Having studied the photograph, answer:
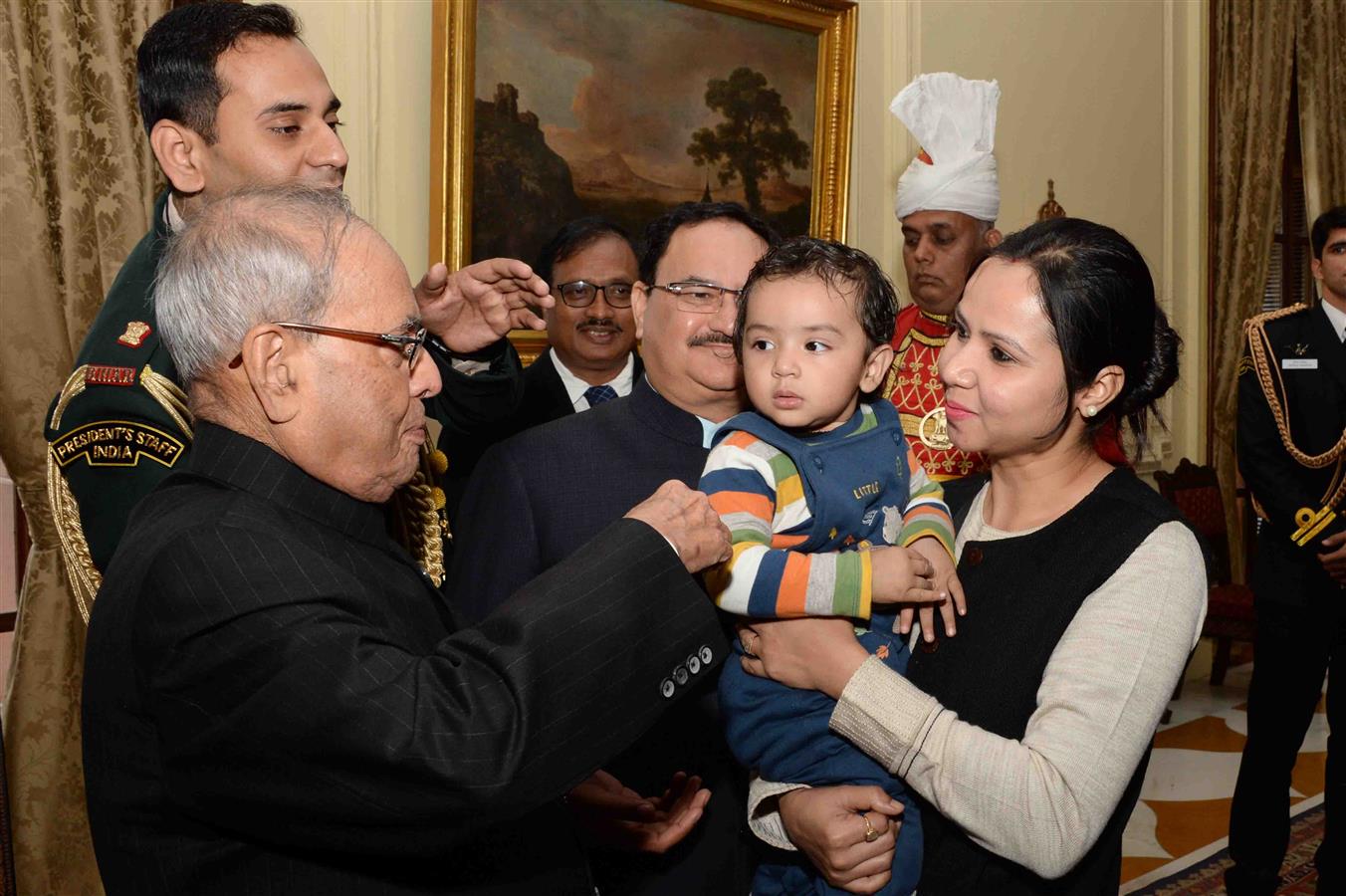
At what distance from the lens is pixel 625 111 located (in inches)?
196

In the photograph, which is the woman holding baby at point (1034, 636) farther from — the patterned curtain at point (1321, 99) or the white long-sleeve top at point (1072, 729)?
the patterned curtain at point (1321, 99)

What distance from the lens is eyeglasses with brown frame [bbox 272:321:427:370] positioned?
4.62ft

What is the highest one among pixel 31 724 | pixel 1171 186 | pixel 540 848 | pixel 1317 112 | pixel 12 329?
pixel 1317 112

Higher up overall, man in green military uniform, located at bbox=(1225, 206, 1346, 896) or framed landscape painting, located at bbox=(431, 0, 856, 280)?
framed landscape painting, located at bbox=(431, 0, 856, 280)

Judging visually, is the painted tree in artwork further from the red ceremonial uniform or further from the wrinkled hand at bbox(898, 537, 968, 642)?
the wrinkled hand at bbox(898, 537, 968, 642)

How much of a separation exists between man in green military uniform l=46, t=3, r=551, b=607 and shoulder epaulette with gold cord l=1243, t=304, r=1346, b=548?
3.41 meters

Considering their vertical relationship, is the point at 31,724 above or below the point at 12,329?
below

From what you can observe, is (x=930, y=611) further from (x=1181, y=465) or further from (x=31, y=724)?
(x=1181, y=465)

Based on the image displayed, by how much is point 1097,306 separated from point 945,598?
0.50 meters

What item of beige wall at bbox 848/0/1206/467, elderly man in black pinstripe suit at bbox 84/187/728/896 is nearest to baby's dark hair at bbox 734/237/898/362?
elderly man in black pinstripe suit at bbox 84/187/728/896

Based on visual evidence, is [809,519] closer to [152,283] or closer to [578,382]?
[152,283]

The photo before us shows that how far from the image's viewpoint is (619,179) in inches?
196

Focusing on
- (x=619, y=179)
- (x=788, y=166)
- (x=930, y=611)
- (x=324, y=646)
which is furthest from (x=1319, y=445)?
(x=324, y=646)

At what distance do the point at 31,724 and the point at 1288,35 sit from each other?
8297 mm
